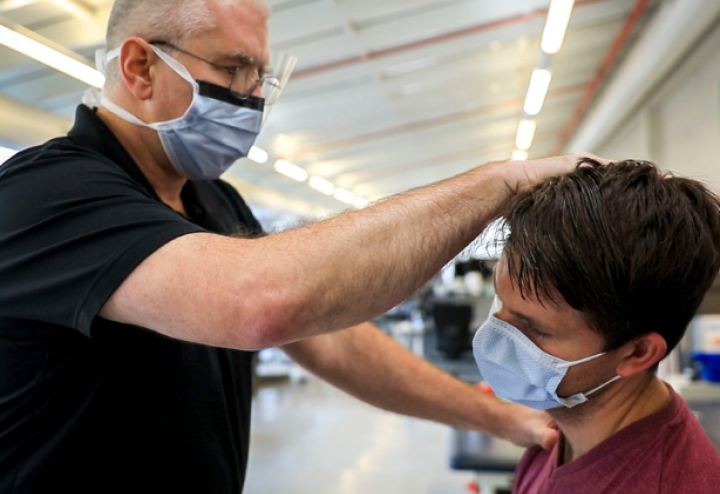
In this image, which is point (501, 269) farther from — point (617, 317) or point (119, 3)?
point (119, 3)

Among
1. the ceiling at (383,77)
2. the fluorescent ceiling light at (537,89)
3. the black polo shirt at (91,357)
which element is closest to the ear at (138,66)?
the black polo shirt at (91,357)

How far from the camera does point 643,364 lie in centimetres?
103

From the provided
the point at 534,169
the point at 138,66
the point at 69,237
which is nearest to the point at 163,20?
the point at 138,66

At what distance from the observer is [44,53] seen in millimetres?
2562

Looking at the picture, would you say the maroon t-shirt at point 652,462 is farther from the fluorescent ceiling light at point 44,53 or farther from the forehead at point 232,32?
the fluorescent ceiling light at point 44,53

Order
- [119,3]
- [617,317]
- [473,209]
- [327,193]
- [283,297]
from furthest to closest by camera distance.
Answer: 1. [327,193]
2. [119,3]
3. [617,317]
4. [473,209]
5. [283,297]

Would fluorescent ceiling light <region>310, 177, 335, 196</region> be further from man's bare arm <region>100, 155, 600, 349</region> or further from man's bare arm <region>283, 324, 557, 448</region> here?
man's bare arm <region>100, 155, 600, 349</region>

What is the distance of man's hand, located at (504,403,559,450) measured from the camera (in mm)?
1268

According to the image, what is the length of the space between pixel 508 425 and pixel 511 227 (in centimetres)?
57

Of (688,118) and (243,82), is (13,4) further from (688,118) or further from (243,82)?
(688,118)

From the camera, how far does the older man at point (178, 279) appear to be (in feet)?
2.60

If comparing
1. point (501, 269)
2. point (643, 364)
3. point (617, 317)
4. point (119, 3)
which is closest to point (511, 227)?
point (501, 269)

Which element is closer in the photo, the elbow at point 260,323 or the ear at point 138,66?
the elbow at point 260,323

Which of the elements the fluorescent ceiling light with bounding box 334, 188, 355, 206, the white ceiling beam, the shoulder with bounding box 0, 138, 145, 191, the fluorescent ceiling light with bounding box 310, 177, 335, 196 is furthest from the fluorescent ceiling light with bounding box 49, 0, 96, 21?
the fluorescent ceiling light with bounding box 334, 188, 355, 206
